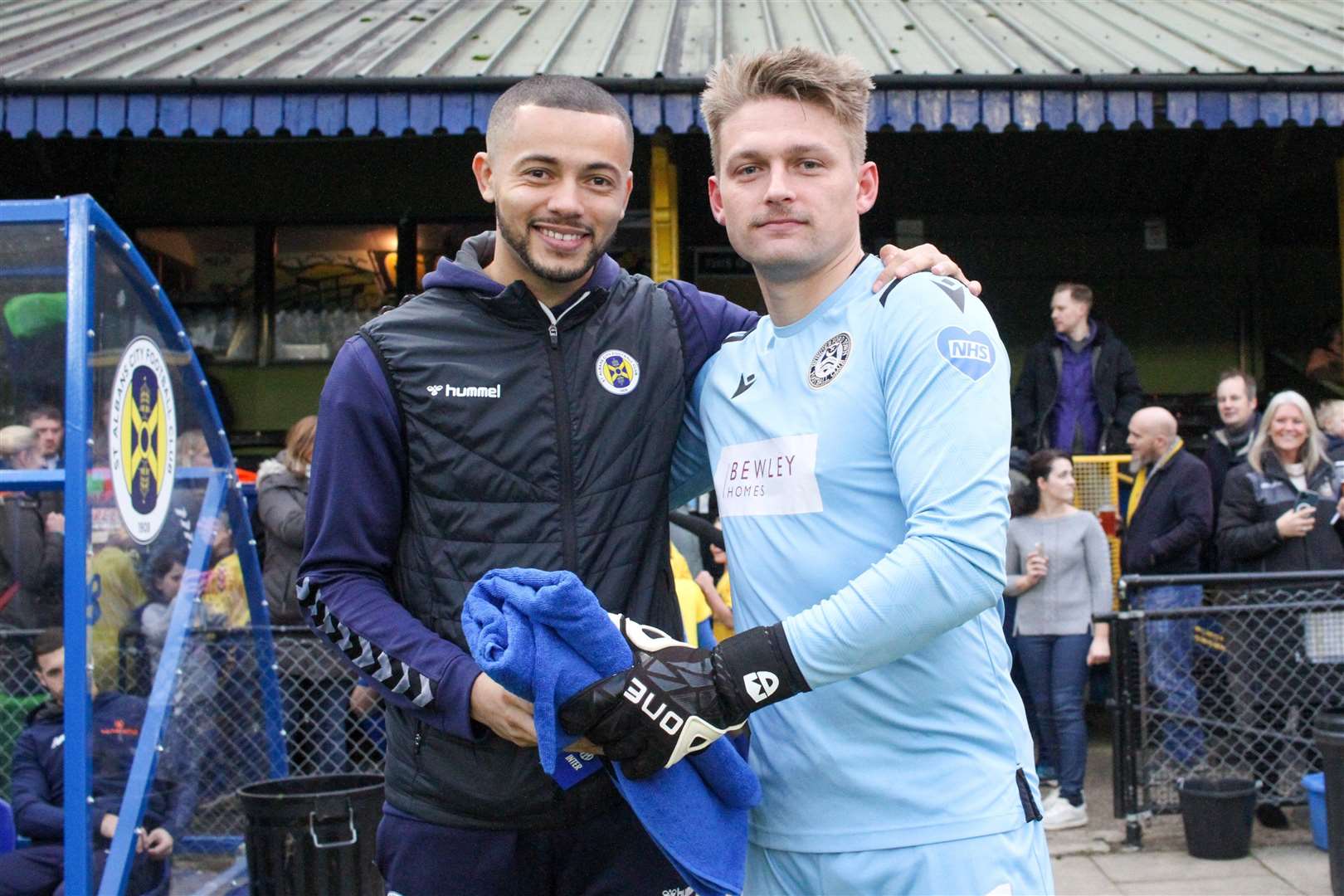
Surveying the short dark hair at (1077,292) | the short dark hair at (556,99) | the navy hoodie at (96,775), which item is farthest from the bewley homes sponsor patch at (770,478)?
the short dark hair at (1077,292)

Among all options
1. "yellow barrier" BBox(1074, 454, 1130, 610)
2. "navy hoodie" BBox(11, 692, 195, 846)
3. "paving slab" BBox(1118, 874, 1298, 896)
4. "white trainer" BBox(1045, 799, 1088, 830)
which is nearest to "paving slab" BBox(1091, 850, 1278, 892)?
"paving slab" BBox(1118, 874, 1298, 896)

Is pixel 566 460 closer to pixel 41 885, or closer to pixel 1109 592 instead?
pixel 41 885

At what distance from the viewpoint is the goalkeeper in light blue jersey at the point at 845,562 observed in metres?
2.02

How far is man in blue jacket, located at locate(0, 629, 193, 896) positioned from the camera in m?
4.02

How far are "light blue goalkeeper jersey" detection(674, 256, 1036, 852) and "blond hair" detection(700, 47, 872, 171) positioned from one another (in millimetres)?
273

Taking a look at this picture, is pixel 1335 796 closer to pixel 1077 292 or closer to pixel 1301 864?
pixel 1301 864

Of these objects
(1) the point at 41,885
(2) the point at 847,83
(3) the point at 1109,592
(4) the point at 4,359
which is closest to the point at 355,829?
(1) the point at 41,885

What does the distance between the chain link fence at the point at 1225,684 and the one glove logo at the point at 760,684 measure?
4.59 m

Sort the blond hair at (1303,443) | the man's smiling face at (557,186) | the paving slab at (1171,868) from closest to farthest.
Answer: the man's smiling face at (557,186) → the paving slab at (1171,868) → the blond hair at (1303,443)

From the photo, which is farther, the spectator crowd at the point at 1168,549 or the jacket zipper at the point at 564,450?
the spectator crowd at the point at 1168,549

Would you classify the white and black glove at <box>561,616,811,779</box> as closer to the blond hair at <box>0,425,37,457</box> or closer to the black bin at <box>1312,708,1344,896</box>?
the blond hair at <box>0,425,37,457</box>

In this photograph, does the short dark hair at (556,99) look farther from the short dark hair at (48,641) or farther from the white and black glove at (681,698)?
the short dark hair at (48,641)

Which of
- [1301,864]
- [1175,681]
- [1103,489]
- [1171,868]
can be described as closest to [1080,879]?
[1171,868]

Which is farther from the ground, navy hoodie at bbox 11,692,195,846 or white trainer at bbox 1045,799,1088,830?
navy hoodie at bbox 11,692,195,846
